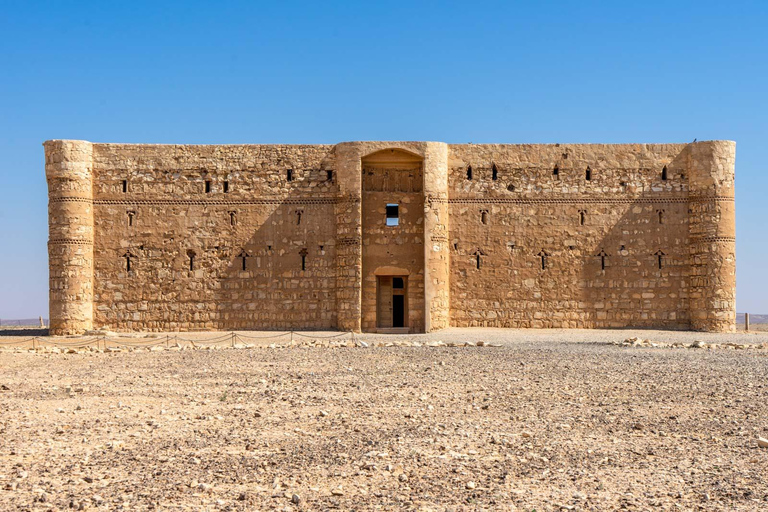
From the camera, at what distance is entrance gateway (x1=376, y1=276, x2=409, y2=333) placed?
25297mm

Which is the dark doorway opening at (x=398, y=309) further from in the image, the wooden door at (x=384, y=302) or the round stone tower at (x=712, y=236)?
the round stone tower at (x=712, y=236)

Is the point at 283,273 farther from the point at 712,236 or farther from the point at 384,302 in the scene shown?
the point at 712,236

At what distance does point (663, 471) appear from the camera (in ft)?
23.8

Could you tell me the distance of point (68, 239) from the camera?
2452cm

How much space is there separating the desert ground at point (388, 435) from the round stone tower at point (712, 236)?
9639 millimetres

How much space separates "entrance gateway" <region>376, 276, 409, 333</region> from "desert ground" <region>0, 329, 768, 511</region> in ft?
29.2

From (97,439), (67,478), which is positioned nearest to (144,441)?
(97,439)

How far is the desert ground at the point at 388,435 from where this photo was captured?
6.59 meters

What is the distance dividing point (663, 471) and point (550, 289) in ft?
60.7

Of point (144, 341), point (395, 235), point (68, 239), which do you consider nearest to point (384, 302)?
point (395, 235)

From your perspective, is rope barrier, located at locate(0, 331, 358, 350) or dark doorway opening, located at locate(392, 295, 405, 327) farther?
dark doorway opening, located at locate(392, 295, 405, 327)

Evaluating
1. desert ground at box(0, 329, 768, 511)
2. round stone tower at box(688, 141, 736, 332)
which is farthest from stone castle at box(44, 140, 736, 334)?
desert ground at box(0, 329, 768, 511)

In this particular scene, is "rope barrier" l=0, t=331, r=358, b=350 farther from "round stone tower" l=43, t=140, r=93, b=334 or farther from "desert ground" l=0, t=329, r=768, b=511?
"desert ground" l=0, t=329, r=768, b=511

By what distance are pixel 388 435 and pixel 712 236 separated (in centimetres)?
1975
